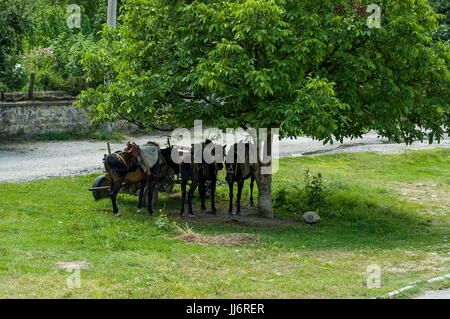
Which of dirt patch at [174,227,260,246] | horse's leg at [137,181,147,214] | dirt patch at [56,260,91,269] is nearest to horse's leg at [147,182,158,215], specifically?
horse's leg at [137,181,147,214]

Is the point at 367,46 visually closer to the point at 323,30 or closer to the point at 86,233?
the point at 323,30

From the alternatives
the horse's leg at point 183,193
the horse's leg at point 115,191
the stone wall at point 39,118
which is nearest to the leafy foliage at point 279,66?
the horse's leg at point 183,193

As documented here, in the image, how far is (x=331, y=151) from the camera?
33.3 m

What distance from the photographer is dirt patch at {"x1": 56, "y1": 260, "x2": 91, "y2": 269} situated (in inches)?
553

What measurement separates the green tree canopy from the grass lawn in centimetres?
253

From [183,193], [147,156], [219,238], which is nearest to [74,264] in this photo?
[219,238]

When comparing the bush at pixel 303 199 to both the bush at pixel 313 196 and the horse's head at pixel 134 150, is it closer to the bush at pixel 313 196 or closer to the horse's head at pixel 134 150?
the bush at pixel 313 196

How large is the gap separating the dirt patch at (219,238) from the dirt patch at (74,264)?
319cm

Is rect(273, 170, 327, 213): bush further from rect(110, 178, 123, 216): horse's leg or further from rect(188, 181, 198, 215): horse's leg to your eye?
rect(110, 178, 123, 216): horse's leg

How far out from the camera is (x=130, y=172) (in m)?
19.6

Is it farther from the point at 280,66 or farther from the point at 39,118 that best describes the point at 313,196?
the point at 39,118

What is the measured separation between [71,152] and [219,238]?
1245cm

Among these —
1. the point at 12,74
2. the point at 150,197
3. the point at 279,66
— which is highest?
the point at 12,74
